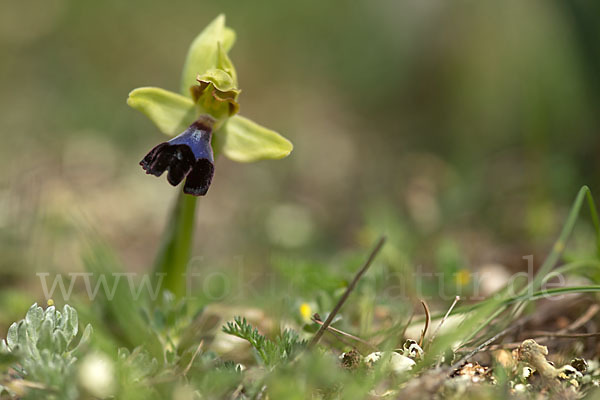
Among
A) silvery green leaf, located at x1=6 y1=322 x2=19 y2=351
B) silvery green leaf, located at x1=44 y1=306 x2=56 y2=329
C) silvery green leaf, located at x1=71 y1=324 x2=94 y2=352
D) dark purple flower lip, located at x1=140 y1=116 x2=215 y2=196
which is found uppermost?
dark purple flower lip, located at x1=140 y1=116 x2=215 y2=196

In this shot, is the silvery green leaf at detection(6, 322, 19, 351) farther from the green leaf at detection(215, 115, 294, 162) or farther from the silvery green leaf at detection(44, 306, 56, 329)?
the green leaf at detection(215, 115, 294, 162)

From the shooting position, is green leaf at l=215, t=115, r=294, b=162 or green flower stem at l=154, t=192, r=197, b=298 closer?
green leaf at l=215, t=115, r=294, b=162

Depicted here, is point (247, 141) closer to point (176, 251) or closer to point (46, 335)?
point (176, 251)

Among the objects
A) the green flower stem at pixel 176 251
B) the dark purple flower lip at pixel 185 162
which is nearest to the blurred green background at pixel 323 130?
the green flower stem at pixel 176 251

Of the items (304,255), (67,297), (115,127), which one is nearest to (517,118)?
(304,255)

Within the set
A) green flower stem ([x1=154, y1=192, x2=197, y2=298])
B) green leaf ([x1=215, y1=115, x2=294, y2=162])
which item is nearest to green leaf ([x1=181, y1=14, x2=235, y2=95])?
green leaf ([x1=215, y1=115, x2=294, y2=162])

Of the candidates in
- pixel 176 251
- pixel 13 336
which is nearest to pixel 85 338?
pixel 13 336
